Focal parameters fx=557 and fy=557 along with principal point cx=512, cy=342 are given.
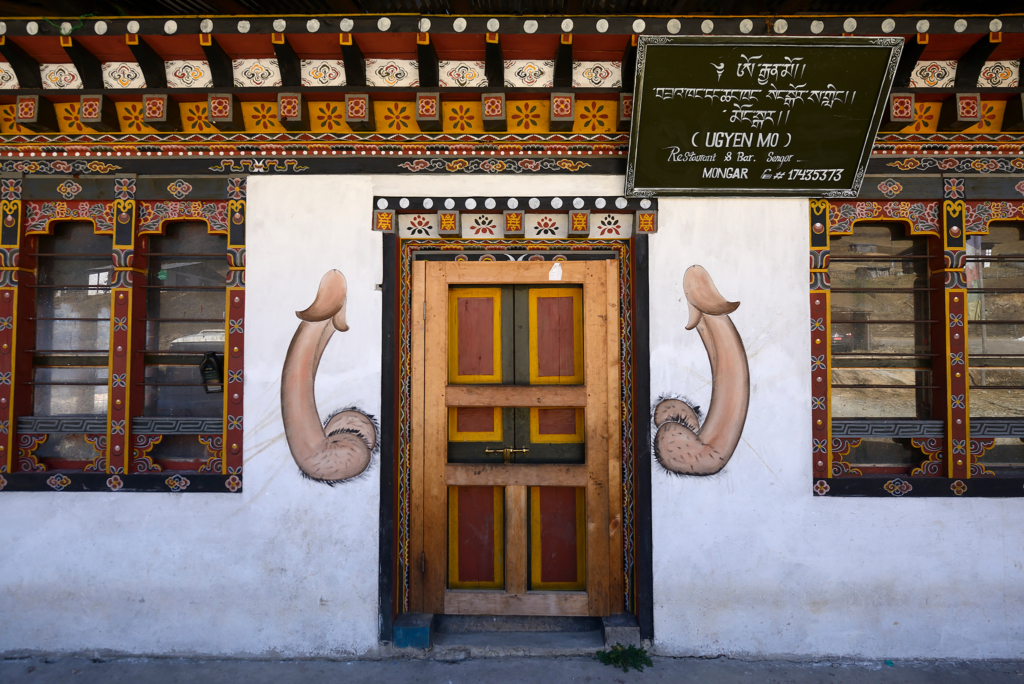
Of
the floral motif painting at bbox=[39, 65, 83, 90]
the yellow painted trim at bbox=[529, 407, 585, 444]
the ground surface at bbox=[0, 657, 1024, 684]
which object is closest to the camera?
the ground surface at bbox=[0, 657, 1024, 684]

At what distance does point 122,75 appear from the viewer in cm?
339

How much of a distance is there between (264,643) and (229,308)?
2.03m

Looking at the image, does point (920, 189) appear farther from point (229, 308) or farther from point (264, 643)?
point (264, 643)

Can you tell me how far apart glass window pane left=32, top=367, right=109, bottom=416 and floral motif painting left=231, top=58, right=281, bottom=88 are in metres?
2.05

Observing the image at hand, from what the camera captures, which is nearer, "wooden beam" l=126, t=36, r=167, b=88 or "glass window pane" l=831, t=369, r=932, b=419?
"wooden beam" l=126, t=36, r=167, b=88

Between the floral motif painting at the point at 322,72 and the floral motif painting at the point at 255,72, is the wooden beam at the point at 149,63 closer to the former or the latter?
the floral motif painting at the point at 255,72

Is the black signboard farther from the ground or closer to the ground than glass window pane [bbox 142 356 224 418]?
farther from the ground

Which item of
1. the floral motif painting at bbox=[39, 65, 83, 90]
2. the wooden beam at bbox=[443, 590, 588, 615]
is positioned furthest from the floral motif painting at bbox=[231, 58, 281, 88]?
the wooden beam at bbox=[443, 590, 588, 615]

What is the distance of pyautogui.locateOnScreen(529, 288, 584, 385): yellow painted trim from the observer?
139 inches

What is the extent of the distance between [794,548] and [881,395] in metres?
1.14

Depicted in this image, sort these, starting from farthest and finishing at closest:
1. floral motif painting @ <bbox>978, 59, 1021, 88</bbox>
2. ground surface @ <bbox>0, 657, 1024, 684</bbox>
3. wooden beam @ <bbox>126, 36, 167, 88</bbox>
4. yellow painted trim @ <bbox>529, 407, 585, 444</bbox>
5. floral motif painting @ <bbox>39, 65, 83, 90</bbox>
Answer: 1. yellow painted trim @ <bbox>529, 407, 585, 444</bbox>
2. floral motif painting @ <bbox>39, 65, 83, 90</bbox>
3. floral motif painting @ <bbox>978, 59, 1021, 88</bbox>
4. wooden beam @ <bbox>126, 36, 167, 88</bbox>
5. ground surface @ <bbox>0, 657, 1024, 684</bbox>

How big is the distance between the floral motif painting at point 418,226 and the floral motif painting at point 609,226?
991mm

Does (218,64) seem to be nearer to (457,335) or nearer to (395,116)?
(395,116)

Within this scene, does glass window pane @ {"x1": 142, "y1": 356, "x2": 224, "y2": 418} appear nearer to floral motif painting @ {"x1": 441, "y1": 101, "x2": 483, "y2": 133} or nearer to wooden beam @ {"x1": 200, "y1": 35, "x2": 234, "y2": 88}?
wooden beam @ {"x1": 200, "y1": 35, "x2": 234, "y2": 88}
